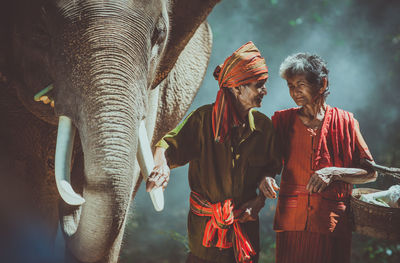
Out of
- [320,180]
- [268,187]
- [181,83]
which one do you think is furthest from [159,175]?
[181,83]

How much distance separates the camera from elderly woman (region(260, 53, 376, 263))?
145 centimetres

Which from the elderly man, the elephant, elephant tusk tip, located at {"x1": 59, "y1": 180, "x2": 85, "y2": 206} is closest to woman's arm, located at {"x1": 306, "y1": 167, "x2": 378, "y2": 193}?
the elderly man

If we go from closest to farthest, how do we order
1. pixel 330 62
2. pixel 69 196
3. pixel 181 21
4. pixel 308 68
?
pixel 69 196 → pixel 308 68 → pixel 181 21 → pixel 330 62

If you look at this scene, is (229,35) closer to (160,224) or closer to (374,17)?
(374,17)

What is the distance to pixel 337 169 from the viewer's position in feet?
4.67

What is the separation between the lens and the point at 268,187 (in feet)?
4.32

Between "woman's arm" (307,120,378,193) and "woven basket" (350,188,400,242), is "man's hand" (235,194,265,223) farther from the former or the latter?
"woven basket" (350,188,400,242)

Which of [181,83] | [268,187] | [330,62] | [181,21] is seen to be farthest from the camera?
[330,62]

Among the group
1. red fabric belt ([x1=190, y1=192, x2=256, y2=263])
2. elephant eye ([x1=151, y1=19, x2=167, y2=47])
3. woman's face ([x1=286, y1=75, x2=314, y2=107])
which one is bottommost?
red fabric belt ([x1=190, y1=192, x2=256, y2=263])

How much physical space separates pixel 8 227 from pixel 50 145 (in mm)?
501

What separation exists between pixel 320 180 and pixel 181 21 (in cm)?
106

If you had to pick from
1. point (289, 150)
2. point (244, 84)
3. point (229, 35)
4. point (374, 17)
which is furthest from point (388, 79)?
point (244, 84)

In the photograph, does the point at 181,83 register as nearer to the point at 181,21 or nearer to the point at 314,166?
the point at 181,21

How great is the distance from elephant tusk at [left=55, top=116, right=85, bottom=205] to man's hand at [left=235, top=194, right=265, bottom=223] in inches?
21.6
